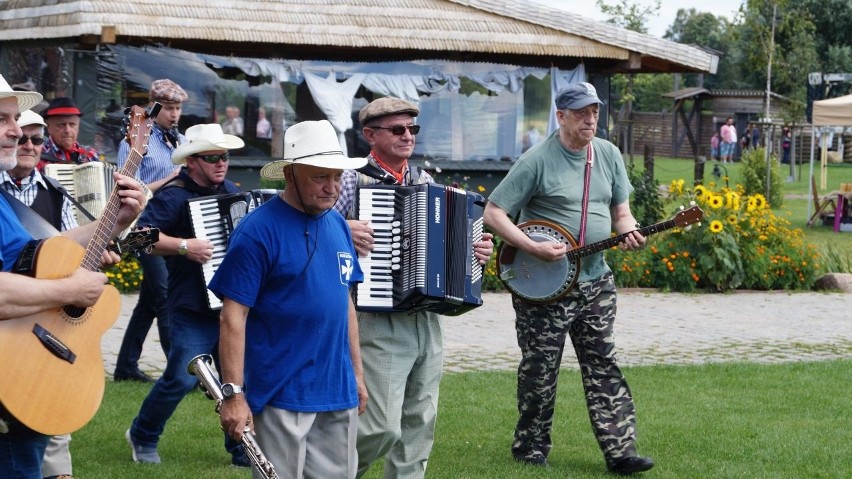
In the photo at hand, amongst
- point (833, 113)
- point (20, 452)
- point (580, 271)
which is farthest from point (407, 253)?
point (833, 113)

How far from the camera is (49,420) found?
4.31m

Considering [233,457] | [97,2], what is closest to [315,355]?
[233,457]

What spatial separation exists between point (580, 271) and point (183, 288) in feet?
7.26

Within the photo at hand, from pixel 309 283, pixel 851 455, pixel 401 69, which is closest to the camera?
pixel 309 283

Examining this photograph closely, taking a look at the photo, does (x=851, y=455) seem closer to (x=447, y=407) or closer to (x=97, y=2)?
(x=447, y=407)

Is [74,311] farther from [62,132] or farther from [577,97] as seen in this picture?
[62,132]

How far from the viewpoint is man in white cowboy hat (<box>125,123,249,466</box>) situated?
6926 millimetres

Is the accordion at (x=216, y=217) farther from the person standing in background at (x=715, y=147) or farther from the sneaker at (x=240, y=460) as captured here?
the person standing in background at (x=715, y=147)

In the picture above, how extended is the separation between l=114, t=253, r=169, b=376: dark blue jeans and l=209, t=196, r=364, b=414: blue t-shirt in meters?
4.14

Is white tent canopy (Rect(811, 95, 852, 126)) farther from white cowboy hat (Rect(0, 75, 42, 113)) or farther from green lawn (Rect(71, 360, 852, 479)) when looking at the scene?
white cowboy hat (Rect(0, 75, 42, 113))

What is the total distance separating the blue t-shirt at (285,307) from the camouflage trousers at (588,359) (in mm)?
2396

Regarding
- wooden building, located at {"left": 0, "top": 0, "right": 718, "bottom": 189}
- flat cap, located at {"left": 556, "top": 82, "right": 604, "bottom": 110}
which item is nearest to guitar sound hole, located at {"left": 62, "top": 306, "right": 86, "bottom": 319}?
flat cap, located at {"left": 556, "top": 82, "right": 604, "bottom": 110}

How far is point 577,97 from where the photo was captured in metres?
6.84

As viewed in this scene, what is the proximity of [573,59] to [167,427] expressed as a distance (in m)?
12.5
